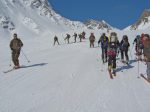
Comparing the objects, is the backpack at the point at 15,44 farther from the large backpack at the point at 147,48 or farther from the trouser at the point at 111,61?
the large backpack at the point at 147,48

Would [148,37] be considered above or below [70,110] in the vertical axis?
above

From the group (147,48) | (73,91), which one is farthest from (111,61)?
(73,91)

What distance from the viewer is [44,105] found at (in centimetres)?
1364

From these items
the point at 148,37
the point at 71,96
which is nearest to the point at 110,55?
the point at 148,37

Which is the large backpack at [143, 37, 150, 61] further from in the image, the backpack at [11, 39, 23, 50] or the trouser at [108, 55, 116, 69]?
the backpack at [11, 39, 23, 50]

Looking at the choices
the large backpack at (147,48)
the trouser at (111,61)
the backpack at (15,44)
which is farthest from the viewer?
the backpack at (15,44)

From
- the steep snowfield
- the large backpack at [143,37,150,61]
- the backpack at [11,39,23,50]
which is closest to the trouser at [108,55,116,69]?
the steep snowfield

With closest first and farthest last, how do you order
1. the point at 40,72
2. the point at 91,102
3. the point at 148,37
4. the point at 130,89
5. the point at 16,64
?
the point at 91,102 < the point at 130,89 < the point at 148,37 < the point at 40,72 < the point at 16,64

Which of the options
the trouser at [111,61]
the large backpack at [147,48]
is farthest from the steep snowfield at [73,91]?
the large backpack at [147,48]

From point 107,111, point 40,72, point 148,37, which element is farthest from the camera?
point 40,72

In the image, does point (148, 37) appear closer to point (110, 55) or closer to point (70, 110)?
point (110, 55)

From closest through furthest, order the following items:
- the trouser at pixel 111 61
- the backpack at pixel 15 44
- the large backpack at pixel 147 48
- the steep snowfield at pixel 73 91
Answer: the steep snowfield at pixel 73 91
the large backpack at pixel 147 48
the trouser at pixel 111 61
the backpack at pixel 15 44

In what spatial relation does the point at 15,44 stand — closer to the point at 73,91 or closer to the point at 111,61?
the point at 111,61

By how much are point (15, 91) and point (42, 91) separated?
1.12 metres
